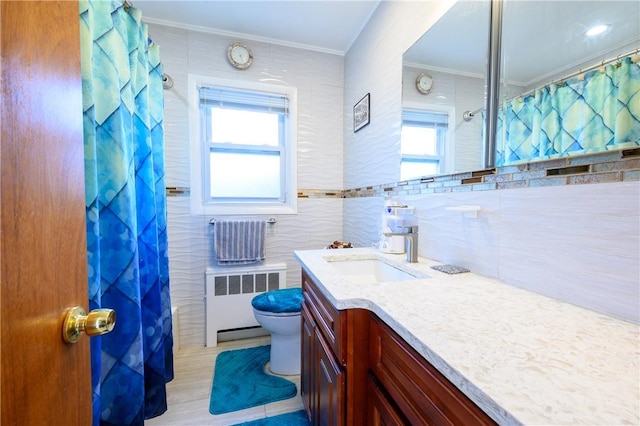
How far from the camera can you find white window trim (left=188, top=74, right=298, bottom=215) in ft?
6.62

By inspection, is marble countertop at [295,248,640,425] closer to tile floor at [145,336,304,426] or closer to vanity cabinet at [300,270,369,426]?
vanity cabinet at [300,270,369,426]

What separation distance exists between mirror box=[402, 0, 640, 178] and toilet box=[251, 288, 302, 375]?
117 cm

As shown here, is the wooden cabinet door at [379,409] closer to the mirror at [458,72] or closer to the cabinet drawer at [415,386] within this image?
the cabinet drawer at [415,386]

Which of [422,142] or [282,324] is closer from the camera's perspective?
[422,142]

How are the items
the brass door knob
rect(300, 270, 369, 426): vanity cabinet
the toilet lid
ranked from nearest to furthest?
the brass door knob, rect(300, 270, 369, 426): vanity cabinet, the toilet lid

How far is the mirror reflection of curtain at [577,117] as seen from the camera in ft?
1.98

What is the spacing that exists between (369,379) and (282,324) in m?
0.96

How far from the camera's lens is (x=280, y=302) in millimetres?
1650

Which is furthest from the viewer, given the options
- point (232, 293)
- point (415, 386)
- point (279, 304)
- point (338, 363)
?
point (232, 293)

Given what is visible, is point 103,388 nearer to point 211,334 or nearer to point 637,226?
point 211,334

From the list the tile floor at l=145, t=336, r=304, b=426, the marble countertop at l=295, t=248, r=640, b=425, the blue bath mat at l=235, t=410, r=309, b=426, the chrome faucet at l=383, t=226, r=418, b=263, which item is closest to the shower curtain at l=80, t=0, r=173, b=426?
the tile floor at l=145, t=336, r=304, b=426

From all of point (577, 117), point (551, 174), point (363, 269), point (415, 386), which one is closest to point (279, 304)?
point (363, 269)

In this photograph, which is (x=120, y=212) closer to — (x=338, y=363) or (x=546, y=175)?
(x=338, y=363)

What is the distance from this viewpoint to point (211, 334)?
2.04 m
